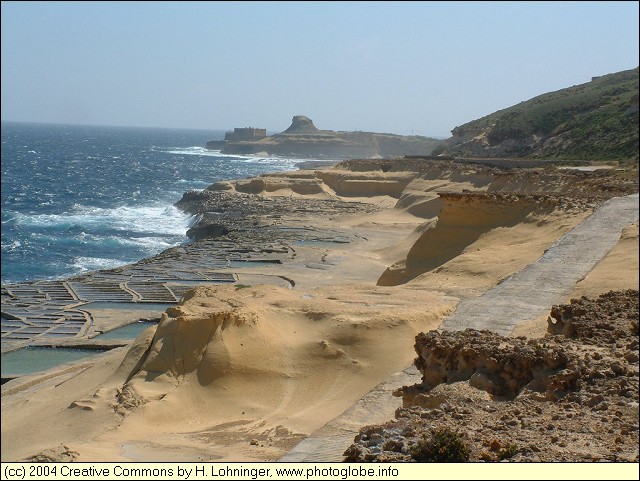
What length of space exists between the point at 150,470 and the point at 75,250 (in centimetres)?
3274

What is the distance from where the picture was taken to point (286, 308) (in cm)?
1678

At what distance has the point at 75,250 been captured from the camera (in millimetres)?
38438

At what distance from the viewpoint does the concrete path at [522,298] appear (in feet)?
32.1

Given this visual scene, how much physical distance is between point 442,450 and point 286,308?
33.3ft

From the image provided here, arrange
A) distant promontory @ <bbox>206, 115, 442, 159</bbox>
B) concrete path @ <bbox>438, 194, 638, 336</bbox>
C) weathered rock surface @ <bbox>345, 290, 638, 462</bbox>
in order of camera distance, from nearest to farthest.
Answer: weathered rock surface @ <bbox>345, 290, 638, 462</bbox> → concrete path @ <bbox>438, 194, 638, 336</bbox> → distant promontory @ <bbox>206, 115, 442, 159</bbox>

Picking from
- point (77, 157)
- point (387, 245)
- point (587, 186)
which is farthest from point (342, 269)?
point (77, 157)

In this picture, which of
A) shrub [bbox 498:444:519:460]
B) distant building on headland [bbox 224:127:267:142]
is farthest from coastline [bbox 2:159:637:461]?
distant building on headland [bbox 224:127:267:142]

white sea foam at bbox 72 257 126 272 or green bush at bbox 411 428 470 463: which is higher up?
green bush at bbox 411 428 470 463

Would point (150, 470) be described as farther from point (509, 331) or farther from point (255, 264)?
point (255, 264)

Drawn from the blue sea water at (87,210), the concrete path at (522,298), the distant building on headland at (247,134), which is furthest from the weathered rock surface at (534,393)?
the distant building on headland at (247,134)

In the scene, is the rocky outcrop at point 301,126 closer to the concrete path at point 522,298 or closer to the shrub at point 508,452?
the concrete path at point 522,298

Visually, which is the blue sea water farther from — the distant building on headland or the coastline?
the distant building on headland

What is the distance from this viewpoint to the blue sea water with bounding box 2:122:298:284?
3625 cm

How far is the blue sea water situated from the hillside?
870 inches
